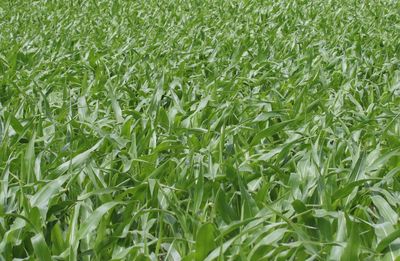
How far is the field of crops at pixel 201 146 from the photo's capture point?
77.6 inches

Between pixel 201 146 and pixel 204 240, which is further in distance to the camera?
pixel 201 146

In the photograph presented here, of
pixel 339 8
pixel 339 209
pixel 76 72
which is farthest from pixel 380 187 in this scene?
pixel 339 8

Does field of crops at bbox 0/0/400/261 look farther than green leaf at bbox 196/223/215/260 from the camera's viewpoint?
Yes

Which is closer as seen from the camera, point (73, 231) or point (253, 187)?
point (73, 231)

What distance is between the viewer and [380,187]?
2266mm

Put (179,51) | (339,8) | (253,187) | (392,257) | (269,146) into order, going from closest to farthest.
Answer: (392,257) → (253,187) → (269,146) → (179,51) → (339,8)

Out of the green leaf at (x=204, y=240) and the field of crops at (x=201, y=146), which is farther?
the field of crops at (x=201, y=146)

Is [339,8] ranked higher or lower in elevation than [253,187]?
lower

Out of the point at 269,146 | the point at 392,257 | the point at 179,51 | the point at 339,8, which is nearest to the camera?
the point at 392,257

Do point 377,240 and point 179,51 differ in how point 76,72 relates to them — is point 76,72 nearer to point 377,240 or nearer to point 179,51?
point 179,51

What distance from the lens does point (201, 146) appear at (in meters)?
2.72

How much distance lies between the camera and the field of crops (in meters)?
1.97

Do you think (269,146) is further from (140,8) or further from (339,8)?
(140,8)

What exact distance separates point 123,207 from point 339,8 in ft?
14.5
